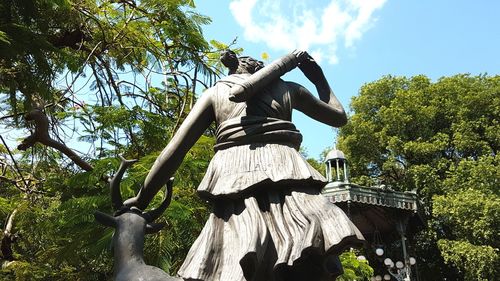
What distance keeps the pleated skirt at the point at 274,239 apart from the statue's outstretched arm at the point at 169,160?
38 cm

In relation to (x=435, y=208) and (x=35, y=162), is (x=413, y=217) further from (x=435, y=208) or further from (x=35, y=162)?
(x=35, y=162)

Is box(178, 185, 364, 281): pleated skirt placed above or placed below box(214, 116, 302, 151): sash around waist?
below

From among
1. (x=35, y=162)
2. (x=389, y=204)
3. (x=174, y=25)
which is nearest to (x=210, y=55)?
(x=174, y=25)

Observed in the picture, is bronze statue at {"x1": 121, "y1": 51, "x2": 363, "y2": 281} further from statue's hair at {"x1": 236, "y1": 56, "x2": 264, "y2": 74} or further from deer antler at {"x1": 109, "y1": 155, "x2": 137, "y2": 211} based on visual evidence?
deer antler at {"x1": 109, "y1": 155, "x2": 137, "y2": 211}

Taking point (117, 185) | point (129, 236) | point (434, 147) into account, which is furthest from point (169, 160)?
point (434, 147)

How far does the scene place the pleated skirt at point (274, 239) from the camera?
8.21ft

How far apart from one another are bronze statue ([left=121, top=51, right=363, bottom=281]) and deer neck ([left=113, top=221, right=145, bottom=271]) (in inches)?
8.7

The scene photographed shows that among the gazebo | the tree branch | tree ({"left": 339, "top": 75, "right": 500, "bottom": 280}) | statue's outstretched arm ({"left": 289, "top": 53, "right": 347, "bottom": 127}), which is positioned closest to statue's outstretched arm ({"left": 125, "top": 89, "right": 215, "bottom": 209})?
statue's outstretched arm ({"left": 289, "top": 53, "right": 347, "bottom": 127})

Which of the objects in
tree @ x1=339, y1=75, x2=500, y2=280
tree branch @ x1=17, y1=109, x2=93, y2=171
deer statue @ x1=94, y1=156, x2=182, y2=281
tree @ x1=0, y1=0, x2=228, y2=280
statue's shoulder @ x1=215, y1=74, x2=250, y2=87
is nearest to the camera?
deer statue @ x1=94, y1=156, x2=182, y2=281

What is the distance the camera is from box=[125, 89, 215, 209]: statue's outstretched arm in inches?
118

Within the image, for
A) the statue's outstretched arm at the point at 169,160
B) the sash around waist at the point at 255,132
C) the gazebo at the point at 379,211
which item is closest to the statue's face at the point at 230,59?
the statue's outstretched arm at the point at 169,160

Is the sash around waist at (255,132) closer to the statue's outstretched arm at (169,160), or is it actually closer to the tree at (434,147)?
the statue's outstretched arm at (169,160)

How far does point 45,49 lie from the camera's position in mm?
Answer: 6055

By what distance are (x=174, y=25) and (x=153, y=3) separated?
0.63m
